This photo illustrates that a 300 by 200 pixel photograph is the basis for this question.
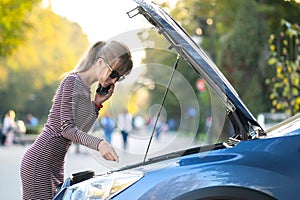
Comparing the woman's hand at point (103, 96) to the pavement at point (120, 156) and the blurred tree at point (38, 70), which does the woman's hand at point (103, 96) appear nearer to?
the pavement at point (120, 156)

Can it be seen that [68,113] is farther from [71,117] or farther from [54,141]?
[54,141]

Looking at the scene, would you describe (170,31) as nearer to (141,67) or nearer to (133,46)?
(133,46)

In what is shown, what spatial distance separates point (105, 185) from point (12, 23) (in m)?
20.1

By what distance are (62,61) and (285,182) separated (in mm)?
59624

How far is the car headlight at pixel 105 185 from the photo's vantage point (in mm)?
3766

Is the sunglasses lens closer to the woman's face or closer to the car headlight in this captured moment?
the woman's face

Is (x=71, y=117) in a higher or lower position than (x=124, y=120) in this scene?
higher

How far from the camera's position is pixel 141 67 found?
5.37 metres

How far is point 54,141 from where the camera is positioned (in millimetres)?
4578

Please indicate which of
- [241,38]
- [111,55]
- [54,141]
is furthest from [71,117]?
[241,38]

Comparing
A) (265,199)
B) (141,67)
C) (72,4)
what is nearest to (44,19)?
(72,4)

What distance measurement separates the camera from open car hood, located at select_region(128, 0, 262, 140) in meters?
4.01

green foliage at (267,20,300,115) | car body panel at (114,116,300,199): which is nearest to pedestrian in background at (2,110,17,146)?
green foliage at (267,20,300,115)

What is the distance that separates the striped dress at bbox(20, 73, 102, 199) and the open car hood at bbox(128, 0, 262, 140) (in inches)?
28.6
